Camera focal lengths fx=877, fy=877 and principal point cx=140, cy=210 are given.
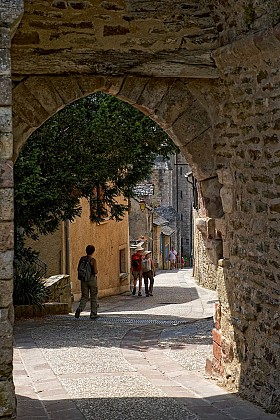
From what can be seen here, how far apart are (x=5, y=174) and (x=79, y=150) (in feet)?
29.3

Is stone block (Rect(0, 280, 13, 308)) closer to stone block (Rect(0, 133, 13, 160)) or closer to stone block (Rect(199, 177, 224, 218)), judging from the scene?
stone block (Rect(0, 133, 13, 160))

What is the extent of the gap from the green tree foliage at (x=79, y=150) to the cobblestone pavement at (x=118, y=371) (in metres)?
1.77

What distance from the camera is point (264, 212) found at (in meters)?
6.72

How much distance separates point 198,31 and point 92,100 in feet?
23.2

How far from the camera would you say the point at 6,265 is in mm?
4770

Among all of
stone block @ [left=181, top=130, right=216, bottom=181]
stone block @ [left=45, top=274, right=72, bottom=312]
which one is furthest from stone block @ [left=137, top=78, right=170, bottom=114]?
stone block @ [left=45, top=274, right=72, bottom=312]

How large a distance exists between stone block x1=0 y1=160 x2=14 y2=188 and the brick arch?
233 centimetres

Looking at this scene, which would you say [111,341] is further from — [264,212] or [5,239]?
[5,239]

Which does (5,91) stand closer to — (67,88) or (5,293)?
(5,293)

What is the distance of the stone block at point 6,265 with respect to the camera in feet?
15.6

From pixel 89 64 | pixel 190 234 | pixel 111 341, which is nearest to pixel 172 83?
pixel 89 64

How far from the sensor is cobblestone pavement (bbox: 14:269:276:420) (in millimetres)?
6551

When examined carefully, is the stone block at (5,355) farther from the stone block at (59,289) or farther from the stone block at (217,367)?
the stone block at (59,289)

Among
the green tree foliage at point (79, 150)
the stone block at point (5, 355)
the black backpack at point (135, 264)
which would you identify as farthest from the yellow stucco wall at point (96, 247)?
the stone block at point (5, 355)
